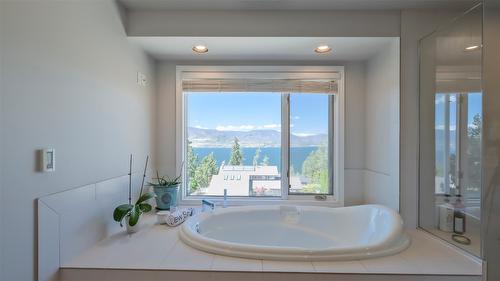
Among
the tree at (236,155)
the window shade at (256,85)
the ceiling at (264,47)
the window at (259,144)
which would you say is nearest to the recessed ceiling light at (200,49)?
the ceiling at (264,47)

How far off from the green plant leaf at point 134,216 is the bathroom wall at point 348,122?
84 cm

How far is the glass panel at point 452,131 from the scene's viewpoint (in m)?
1.80

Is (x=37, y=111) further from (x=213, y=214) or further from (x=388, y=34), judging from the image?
(x=388, y=34)

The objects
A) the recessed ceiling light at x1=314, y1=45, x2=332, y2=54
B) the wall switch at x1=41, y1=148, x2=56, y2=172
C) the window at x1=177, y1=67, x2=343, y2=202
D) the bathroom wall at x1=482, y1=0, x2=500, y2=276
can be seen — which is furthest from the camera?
the window at x1=177, y1=67, x2=343, y2=202

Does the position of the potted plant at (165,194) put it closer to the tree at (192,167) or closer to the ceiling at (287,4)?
the tree at (192,167)

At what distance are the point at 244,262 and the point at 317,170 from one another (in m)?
1.51

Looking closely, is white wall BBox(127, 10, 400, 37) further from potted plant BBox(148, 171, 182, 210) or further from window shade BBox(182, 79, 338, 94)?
potted plant BBox(148, 171, 182, 210)

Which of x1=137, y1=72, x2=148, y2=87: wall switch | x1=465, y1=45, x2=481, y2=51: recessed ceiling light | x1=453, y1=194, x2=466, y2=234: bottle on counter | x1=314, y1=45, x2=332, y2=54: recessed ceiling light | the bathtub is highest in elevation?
x1=314, y1=45, x2=332, y2=54: recessed ceiling light

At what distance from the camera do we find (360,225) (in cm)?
214

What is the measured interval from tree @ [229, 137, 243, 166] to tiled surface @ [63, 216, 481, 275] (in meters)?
1.18

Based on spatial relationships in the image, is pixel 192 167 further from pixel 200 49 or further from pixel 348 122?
pixel 348 122

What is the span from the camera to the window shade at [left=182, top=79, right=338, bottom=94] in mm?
2602

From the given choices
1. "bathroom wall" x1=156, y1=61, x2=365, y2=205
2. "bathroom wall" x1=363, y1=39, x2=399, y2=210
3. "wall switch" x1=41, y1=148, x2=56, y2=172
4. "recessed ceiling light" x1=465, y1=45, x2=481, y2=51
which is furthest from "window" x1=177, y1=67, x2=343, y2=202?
"wall switch" x1=41, y1=148, x2=56, y2=172

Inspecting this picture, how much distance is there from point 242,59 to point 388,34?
4.05 ft
